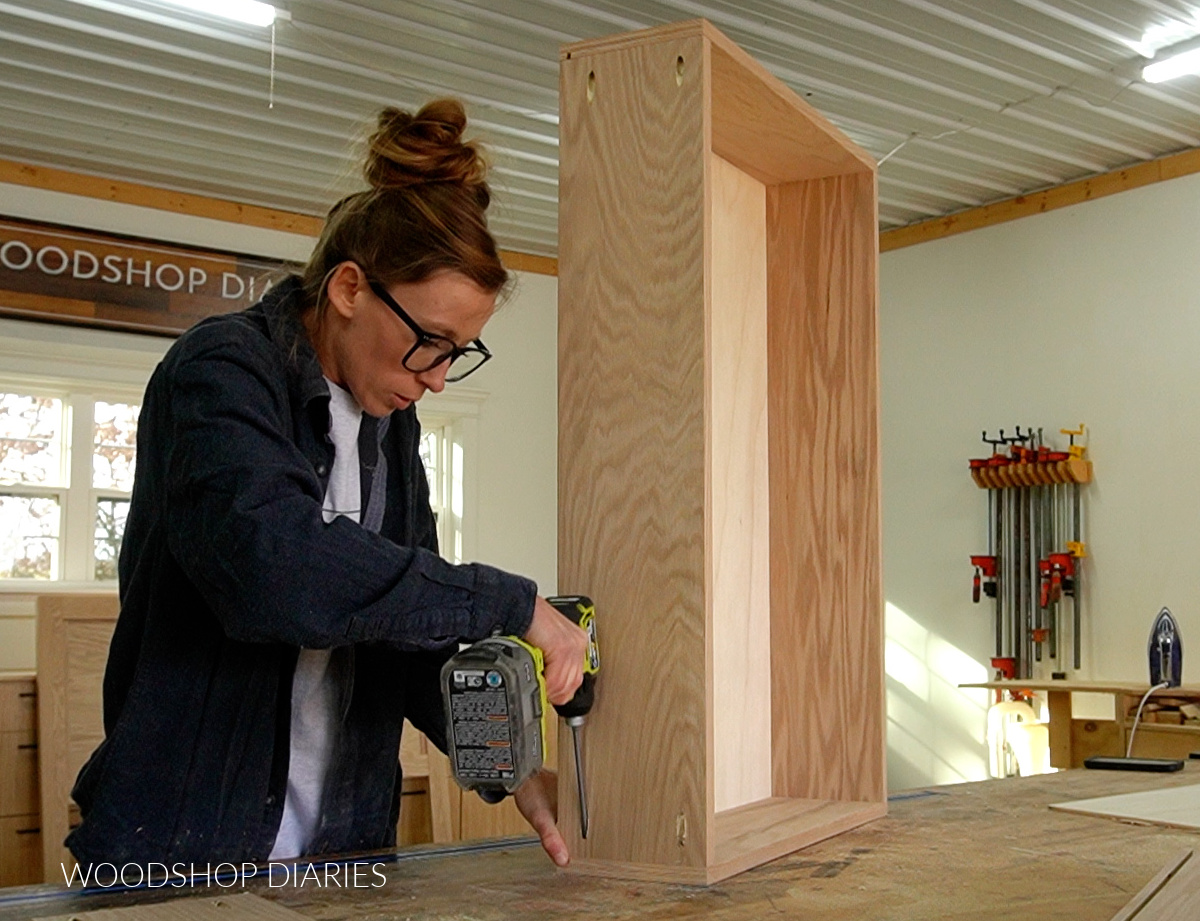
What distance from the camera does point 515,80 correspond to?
4.71m

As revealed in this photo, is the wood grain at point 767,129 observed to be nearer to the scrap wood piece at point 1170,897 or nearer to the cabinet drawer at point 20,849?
the scrap wood piece at point 1170,897

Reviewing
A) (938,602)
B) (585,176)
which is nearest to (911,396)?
(938,602)

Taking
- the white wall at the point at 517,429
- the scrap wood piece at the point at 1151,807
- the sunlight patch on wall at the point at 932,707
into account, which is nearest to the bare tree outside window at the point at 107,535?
the white wall at the point at 517,429

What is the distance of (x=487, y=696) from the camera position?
1317mm

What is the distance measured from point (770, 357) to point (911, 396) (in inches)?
185

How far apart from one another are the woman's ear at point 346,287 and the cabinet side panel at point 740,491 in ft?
1.86

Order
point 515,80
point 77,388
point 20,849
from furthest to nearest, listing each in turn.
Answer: point 77,388 → point 515,80 → point 20,849

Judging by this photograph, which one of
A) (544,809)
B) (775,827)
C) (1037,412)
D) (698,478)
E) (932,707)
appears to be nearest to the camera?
(698,478)

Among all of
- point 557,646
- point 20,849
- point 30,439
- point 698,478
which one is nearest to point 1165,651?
point 698,478

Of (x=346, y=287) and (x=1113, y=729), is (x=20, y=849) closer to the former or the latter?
(x=346, y=287)

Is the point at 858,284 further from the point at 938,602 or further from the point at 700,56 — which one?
the point at 938,602

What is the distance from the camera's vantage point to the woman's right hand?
1.37 metres

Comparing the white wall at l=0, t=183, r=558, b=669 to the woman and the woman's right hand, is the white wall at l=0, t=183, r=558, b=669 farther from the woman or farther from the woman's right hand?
the woman's right hand

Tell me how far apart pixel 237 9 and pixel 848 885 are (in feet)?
11.9
